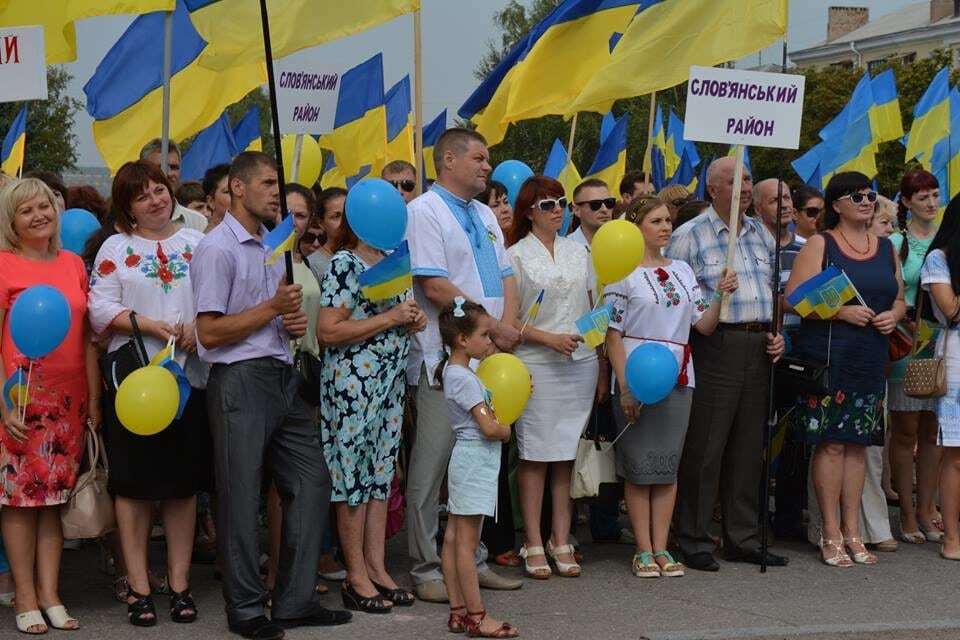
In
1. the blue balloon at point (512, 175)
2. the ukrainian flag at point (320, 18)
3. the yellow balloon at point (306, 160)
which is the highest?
the ukrainian flag at point (320, 18)

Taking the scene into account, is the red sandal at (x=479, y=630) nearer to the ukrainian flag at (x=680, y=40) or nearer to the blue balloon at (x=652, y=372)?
the blue balloon at (x=652, y=372)

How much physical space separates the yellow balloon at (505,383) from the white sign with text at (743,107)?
213 cm

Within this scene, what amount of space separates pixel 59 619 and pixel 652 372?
3158 mm

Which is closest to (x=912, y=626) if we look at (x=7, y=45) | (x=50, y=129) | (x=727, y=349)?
(x=727, y=349)

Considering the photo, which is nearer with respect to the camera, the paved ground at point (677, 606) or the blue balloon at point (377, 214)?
the paved ground at point (677, 606)

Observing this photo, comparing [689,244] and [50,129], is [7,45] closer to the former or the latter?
[689,244]

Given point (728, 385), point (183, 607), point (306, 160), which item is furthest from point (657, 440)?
point (306, 160)

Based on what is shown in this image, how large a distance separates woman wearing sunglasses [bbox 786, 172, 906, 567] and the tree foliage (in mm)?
36292

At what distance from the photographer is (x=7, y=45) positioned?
28.4ft

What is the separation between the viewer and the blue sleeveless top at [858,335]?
8.55 meters

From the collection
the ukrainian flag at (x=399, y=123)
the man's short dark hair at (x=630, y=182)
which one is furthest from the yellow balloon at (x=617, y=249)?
the ukrainian flag at (x=399, y=123)

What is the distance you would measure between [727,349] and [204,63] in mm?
4219

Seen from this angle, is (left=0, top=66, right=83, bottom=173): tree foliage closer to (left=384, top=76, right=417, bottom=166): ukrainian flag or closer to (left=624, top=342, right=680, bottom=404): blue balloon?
(left=384, top=76, right=417, bottom=166): ukrainian flag

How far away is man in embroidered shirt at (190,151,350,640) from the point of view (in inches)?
260
